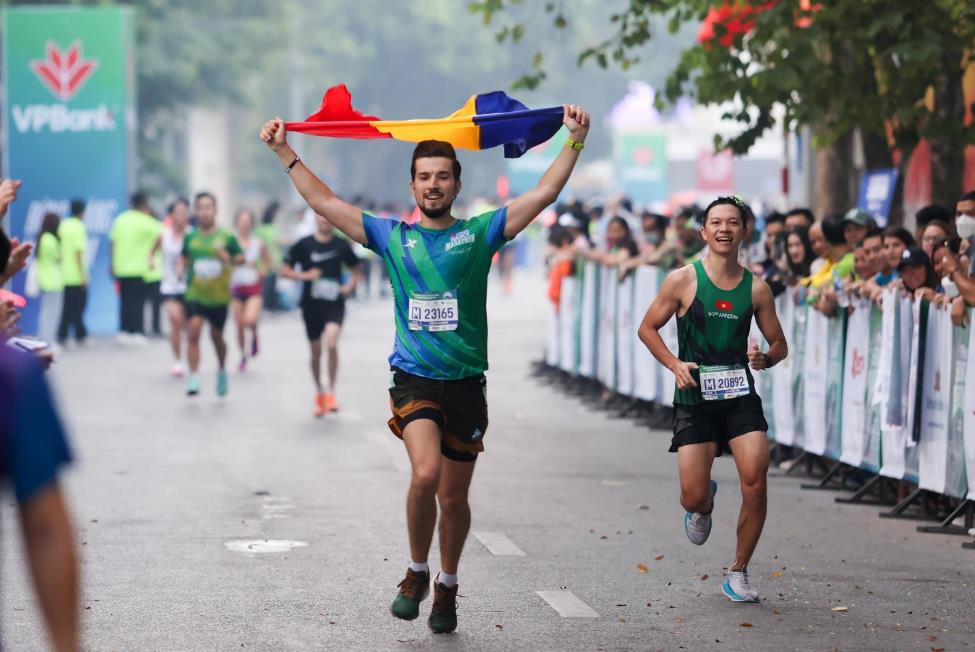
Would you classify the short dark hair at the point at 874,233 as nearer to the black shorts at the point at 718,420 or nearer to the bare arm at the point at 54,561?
the black shorts at the point at 718,420

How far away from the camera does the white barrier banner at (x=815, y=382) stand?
13195mm

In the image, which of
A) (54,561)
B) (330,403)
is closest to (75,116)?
(330,403)

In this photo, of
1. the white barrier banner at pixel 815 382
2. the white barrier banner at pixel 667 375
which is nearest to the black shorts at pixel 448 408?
the white barrier banner at pixel 815 382

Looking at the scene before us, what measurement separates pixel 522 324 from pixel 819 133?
1735 centimetres

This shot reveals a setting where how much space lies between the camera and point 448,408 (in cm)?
755

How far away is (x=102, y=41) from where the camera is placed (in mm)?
29875

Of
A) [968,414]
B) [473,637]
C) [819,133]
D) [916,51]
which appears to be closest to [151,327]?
[819,133]

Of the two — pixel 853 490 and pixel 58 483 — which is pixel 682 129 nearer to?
pixel 853 490

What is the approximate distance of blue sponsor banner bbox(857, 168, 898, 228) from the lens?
53.2 feet

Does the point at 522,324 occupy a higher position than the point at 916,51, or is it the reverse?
the point at 916,51

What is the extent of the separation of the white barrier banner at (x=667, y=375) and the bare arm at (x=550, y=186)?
8681 mm

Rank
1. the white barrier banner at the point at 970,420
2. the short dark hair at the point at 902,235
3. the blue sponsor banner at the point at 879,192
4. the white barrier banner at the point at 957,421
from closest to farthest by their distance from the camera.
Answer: the white barrier banner at the point at 970,420 → the white barrier banner at the point at 957,421 → the short dark hair at the point at 902,235 → the blue sponsor banner at the point at 879,192

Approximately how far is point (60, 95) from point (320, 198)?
22941 millimetres

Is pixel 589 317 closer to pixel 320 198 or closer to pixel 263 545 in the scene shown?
pixel 263 545
